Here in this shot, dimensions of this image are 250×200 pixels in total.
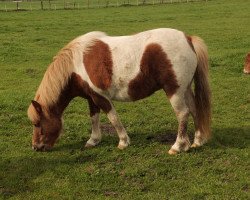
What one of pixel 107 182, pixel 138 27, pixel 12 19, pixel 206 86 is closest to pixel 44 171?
pixel 107 182

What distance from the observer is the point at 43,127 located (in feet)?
23.3

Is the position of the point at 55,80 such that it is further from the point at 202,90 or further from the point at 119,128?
the point at 202,90

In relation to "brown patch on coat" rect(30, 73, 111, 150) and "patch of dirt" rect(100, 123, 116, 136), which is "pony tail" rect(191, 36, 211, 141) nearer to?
"brown patch on coat" rect(30, 73, 111, 150)

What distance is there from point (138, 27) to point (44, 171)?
832 inches

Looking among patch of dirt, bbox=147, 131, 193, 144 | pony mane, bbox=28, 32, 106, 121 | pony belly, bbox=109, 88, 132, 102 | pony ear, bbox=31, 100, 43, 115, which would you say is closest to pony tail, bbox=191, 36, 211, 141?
patch of dirt, bbox=147, 131, 193, 144

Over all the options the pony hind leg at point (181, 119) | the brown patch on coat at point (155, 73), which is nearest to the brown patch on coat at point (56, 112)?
the brown patch on coat at point (155, 73)

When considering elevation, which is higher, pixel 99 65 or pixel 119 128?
pixel 99 65

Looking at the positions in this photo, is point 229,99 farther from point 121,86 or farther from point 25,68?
point 25,68

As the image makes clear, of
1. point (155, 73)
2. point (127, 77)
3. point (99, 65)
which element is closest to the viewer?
point (155, 73)

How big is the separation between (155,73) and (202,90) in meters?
1.00

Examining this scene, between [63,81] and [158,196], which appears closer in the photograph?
[158,196]

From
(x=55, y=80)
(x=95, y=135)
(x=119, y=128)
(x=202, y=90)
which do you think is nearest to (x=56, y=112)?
(x=55, y=80)

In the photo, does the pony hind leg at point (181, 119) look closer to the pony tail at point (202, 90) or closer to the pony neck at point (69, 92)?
the pony tail at point (202, 90)

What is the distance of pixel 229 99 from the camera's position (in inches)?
400
